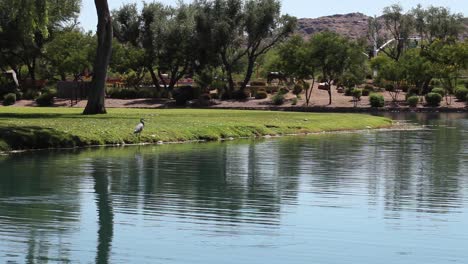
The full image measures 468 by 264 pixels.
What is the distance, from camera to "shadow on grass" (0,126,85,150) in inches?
1502

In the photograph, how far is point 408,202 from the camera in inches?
968

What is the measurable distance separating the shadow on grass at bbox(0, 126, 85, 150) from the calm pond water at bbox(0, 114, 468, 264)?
1.26 metres

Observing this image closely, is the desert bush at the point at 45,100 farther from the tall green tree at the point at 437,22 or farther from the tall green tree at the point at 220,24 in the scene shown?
the tall green tree at the point at 437,22

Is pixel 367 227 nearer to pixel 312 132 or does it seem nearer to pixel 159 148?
pixel 159 148

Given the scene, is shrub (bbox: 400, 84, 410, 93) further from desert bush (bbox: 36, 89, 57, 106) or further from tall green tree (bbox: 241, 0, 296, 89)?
desert bush (bbox: 36, 89, 57, 106)

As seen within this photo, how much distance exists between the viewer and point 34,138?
39.1 meters

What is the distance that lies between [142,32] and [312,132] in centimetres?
6098

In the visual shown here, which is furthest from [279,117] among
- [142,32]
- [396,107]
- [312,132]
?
[142,32]

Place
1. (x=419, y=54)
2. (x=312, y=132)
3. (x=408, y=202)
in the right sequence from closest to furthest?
(x=408, y=202)
(x=312, y=132)
(x=419, y=54)

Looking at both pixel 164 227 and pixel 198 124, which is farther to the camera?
pixel 198 124

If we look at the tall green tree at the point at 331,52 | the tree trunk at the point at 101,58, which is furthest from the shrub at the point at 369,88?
the tree trunk at the point at 101,58

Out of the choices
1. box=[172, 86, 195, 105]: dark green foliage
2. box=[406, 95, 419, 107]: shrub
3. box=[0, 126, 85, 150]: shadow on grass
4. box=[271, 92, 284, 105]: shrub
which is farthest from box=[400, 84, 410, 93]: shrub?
box=[0, 126, 85, 150]: shadow on grass

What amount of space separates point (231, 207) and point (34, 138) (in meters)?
18.1

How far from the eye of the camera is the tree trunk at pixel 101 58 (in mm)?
52688
